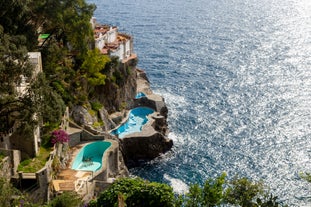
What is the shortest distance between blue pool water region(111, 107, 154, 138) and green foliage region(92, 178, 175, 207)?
31.9 meters

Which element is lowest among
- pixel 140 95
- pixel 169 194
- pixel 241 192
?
pixel 140 95

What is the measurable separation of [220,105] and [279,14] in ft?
321

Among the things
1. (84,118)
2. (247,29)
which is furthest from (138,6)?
(84,118)

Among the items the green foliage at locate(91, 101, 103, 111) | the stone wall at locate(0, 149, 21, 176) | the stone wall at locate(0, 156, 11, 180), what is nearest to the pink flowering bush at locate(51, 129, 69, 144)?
the stone wall at locate(0, 149, 21, 176)

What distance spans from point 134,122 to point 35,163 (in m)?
35.0

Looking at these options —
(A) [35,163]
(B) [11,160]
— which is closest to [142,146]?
(A) [35,163]

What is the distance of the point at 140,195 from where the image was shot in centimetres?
3831

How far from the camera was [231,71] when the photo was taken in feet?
358

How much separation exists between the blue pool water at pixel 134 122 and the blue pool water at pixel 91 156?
49.9 ft

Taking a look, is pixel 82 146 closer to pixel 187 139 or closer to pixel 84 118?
pixel 84 118

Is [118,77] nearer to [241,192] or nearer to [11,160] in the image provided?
[11,160]

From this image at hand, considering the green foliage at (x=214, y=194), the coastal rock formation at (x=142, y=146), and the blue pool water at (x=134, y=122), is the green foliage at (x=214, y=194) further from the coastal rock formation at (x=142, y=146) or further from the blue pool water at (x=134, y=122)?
the blue pool water at (x=134, y=122)

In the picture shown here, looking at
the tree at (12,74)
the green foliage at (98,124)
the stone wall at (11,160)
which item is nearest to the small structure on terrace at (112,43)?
the green foliage at (98,124)

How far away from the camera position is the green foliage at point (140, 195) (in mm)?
37781
